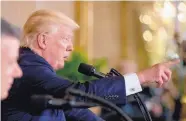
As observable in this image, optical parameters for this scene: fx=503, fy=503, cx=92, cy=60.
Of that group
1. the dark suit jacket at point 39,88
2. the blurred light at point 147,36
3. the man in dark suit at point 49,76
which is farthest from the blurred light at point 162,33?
the dark suit jacket at point 39,88

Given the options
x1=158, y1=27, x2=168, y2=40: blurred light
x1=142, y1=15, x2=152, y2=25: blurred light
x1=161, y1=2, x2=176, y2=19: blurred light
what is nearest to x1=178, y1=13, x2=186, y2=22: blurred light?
x1=161, y1=2, x2=176, y2=19: blurred light

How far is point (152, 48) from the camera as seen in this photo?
18.8 ft

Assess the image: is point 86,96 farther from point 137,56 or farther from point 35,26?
point 137,56

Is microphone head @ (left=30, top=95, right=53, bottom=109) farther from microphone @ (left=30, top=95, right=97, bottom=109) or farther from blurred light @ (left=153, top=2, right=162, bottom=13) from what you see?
blurred light @ (left=153, top=2, right=162, bottom=13)

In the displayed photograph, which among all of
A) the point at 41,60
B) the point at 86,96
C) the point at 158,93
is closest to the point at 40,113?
the point at 41,60

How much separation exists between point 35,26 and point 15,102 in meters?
0.29

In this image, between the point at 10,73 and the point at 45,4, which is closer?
the point at 10,73

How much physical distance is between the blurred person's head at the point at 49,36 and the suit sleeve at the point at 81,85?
15cm

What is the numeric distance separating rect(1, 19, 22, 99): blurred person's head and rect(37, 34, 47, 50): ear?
0.44 meters

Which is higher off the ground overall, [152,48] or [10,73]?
[10,73]

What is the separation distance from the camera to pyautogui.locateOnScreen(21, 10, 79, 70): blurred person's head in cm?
168

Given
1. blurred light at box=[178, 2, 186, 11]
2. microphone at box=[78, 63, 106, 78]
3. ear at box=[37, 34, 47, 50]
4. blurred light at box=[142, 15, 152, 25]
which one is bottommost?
blurred light at box=[142, 15, 152, 25]

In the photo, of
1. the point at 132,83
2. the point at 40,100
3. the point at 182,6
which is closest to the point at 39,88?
the point at 132,83

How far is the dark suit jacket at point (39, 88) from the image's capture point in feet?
4.82
